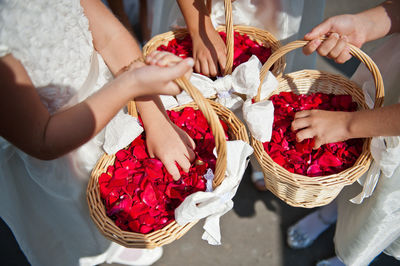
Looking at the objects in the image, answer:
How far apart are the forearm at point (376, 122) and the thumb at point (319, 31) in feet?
0.77

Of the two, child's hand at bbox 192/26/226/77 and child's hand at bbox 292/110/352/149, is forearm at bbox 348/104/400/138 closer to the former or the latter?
child's hand at bbox 292/110/352/149

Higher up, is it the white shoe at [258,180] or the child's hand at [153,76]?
the child's hand at [153,76]

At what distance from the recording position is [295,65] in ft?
4.96

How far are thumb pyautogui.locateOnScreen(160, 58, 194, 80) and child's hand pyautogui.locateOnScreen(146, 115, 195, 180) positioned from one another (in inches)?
10.6

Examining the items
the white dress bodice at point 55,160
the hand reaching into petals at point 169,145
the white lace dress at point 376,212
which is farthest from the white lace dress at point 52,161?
the white lace dress at point 376,212

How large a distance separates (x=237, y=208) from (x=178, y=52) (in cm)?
71

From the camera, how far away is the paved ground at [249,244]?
1260 millimetres

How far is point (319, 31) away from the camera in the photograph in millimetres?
863

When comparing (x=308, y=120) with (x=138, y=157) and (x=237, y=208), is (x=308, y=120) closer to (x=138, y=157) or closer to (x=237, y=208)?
(x=138, y=157)

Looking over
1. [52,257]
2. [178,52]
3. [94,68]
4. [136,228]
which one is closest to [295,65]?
[178,52]

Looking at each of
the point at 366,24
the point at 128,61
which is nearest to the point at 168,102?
the point at 128,61

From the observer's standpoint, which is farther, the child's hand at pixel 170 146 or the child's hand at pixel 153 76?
the child's hand at pixel 170 146

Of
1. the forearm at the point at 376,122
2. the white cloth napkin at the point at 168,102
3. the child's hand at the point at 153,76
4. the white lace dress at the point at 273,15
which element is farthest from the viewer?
the white lace dress at the point at 273,15

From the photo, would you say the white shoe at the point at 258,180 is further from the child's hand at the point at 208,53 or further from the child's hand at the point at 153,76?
the child's hand at the point at 153,76
